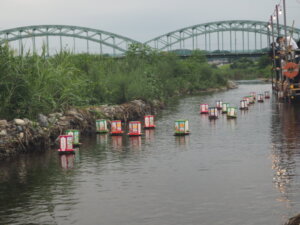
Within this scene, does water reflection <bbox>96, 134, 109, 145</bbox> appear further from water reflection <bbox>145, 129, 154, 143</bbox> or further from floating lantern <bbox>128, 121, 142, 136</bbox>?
water reflection <bbox>145, 129, 154, 143</bbox>

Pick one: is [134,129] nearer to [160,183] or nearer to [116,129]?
[116,129]

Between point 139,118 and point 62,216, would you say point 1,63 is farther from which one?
point 139,118

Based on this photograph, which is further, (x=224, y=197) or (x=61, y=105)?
(x=61, y=105)

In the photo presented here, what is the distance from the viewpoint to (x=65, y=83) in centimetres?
3806

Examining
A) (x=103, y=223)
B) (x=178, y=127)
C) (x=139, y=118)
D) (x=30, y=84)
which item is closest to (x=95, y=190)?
(x=103, y=223)

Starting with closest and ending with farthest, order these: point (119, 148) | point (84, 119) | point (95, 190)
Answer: point (95, 190)
point (119, 148)
point (84, 119)

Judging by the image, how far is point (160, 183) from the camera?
20703 mm

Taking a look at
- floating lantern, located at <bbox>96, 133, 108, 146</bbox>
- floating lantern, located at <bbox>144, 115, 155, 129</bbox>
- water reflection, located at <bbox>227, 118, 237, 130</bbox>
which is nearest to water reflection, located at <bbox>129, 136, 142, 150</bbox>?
floating lantern, located at <bbox>96, 133, 108, 146</bbox>

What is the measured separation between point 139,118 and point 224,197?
116 feet

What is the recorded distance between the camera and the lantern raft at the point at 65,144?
2948 cm

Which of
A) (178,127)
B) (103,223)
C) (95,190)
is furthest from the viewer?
(178,127)

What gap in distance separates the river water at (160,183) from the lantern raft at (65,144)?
2.33 feet

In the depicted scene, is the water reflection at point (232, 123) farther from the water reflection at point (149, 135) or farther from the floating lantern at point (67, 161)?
the floating lantern at point (67, 161)

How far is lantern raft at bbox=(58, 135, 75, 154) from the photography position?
29.5 m
